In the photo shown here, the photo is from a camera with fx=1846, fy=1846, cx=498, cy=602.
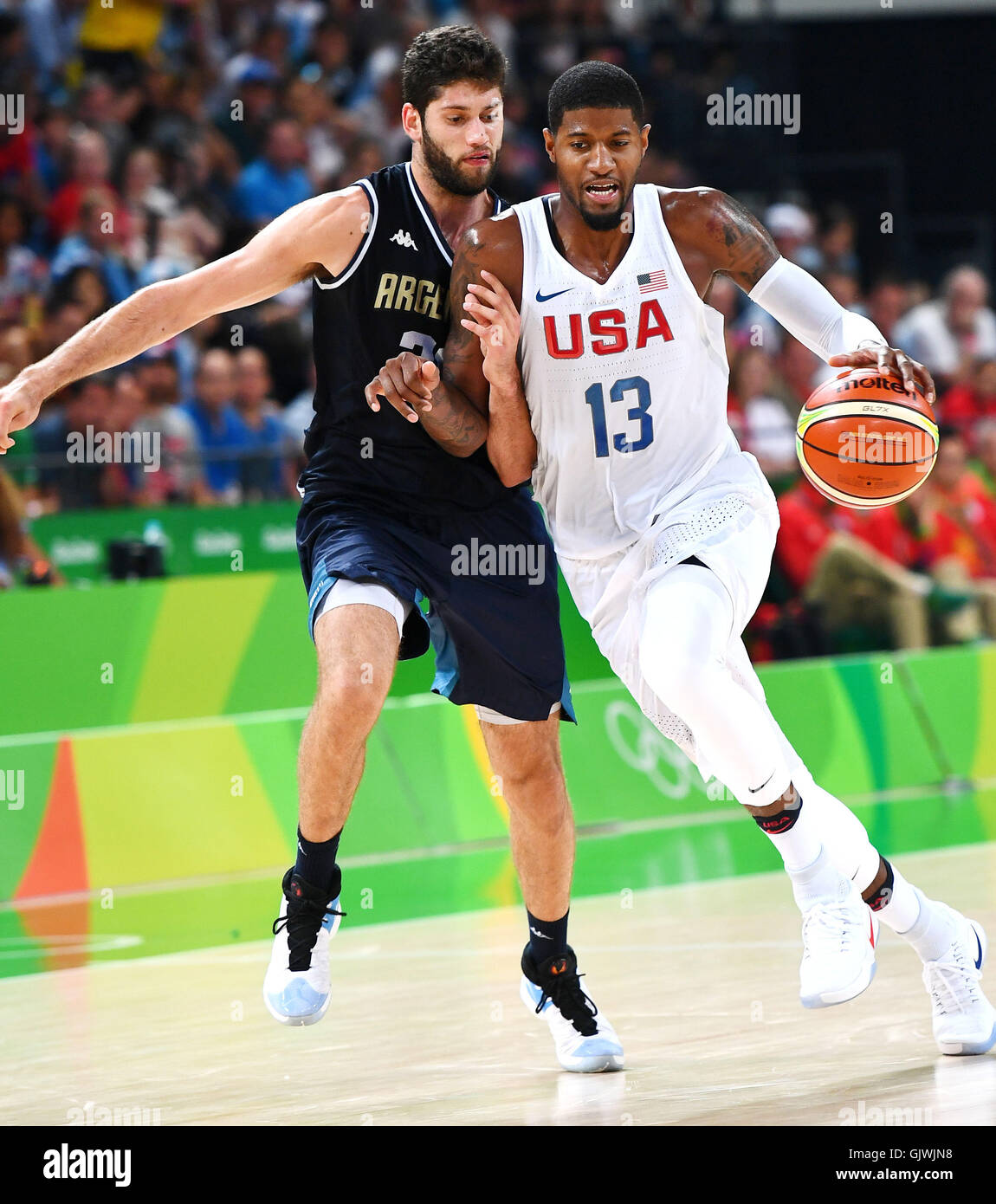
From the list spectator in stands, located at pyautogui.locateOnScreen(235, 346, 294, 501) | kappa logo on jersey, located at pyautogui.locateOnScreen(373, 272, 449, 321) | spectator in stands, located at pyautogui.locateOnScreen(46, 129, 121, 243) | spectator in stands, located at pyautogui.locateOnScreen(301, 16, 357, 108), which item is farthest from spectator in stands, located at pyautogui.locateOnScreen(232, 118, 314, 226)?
kappa logo on jersey, located at pyautogui.locateOnScreen(373, 272, 449, 321)

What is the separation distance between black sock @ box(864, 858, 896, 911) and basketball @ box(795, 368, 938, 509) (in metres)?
0.96

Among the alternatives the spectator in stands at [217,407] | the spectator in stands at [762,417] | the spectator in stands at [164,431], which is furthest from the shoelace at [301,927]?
the spectator in stands at [762,417]

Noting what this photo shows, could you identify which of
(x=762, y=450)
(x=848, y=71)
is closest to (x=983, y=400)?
(x=762, y=450)

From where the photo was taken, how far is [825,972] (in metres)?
4.34

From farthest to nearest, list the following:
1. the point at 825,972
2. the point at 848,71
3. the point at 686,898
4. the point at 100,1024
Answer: the point at 848,71
the point at 686,898
the point at 100,1024
the point at 825,972

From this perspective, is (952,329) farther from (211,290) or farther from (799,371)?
(211,290)

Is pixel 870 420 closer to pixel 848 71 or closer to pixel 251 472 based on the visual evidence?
pixel 251 472

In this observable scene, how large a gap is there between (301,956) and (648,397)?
1.66 metres

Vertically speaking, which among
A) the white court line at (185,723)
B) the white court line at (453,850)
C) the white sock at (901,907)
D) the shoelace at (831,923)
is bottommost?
the white court line at (453,850)

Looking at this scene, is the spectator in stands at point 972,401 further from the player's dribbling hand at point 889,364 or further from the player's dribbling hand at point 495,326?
the player's dribbling hand at point 495,326

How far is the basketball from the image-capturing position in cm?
462

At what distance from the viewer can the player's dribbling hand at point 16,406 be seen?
4.36 meters

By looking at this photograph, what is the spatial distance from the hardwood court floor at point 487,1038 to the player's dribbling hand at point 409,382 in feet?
5.46
